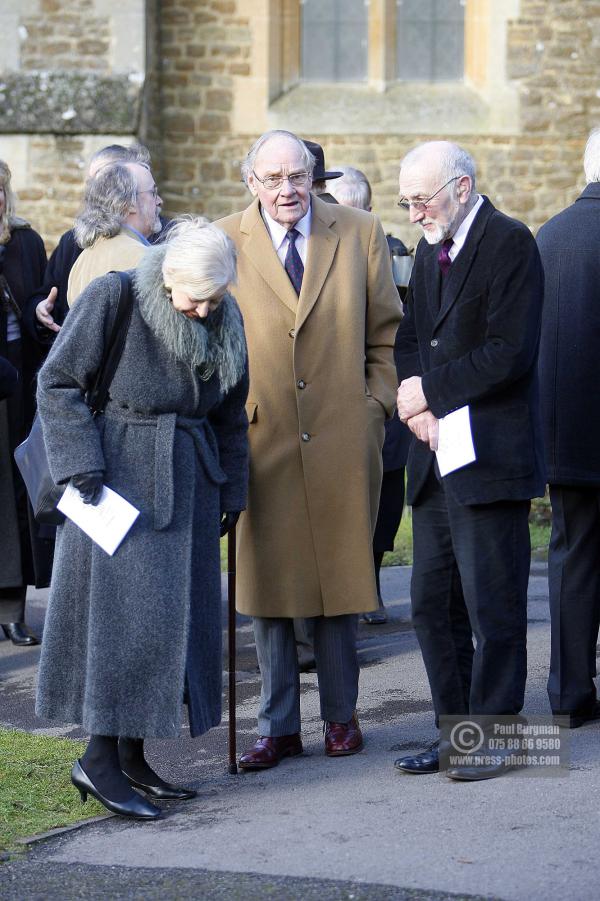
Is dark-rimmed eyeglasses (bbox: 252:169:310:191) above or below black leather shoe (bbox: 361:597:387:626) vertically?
above

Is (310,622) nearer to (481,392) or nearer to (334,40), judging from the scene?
(481,392)

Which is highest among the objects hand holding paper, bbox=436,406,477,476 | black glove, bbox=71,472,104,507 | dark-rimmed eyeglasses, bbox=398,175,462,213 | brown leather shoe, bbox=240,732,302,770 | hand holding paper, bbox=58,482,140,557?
dark-rimmed eyeglasses, bbox=398,175,462,213

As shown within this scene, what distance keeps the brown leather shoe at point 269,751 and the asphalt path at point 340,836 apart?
45 millimetres

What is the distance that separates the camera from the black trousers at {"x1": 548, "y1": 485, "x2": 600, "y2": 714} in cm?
514

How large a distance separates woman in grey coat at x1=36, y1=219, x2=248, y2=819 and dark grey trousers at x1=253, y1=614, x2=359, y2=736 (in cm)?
58

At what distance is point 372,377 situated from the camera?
5.06 m

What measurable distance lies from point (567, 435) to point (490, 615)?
1.00m

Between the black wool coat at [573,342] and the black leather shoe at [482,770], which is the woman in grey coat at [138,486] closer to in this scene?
the black leather shoe at [482,770]

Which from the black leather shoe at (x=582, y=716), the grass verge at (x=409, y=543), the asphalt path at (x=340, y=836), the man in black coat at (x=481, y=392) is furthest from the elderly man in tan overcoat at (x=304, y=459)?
the grass verge at (x=409, y=543)

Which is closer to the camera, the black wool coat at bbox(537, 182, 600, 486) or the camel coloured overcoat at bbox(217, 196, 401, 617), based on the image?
the camel coloured overcoat at bbox(217, 196, 401, 617)

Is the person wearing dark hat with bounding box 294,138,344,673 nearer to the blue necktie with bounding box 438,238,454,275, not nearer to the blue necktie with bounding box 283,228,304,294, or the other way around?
the blue necktie with bounding box 283,228,304,294

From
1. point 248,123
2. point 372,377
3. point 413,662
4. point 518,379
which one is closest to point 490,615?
point 518,379
